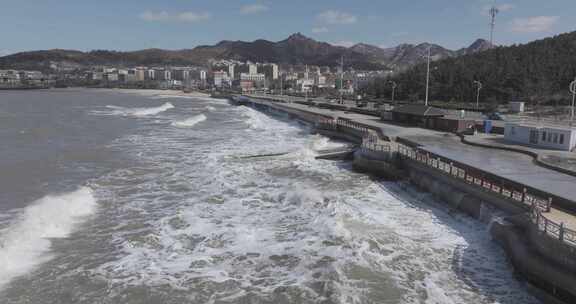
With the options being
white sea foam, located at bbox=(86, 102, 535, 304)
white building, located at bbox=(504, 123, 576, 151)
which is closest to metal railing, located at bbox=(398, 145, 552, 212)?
white sea foam, located at bbox=(86, 102, 535, 304)

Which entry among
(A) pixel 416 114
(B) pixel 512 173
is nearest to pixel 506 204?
(B) pixel 512 173

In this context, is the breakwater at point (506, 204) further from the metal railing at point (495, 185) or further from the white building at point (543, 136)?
the white building at point (543, 136)

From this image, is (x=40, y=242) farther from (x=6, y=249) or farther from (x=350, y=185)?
(x=350, y=185)

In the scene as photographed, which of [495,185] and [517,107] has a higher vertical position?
[517,107]

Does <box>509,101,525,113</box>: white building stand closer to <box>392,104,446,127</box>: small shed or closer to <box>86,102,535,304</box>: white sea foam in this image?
<box>392,104,446,127</box>: small shed

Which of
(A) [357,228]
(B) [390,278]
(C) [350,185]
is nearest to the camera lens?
(B) [390,278]

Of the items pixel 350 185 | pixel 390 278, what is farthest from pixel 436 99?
pixel 390 278

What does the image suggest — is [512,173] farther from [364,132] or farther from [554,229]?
[364,132]
